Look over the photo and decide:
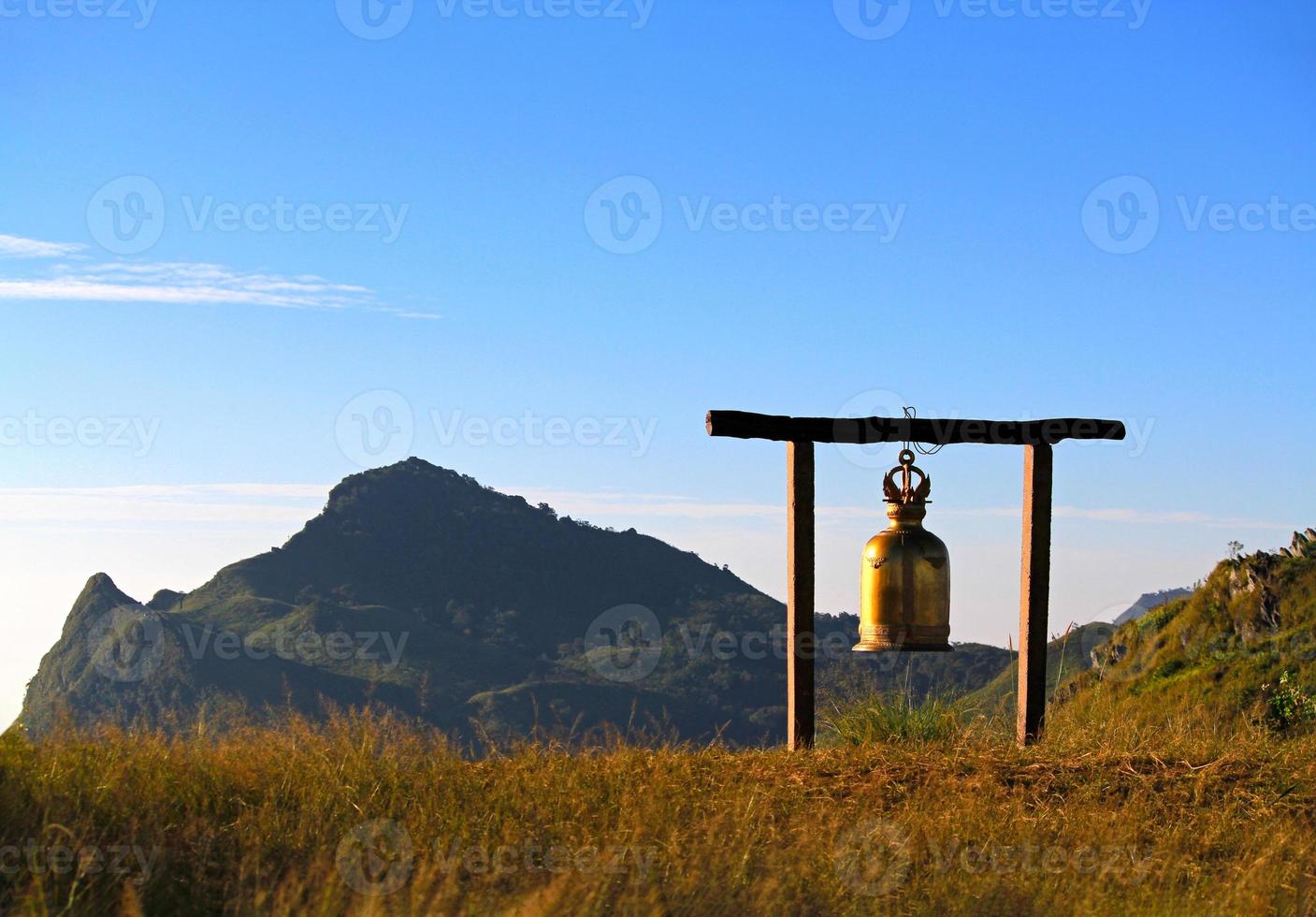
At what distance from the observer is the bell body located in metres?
9.47

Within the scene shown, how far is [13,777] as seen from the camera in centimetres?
890

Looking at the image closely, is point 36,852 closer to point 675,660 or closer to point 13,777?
point 13,777

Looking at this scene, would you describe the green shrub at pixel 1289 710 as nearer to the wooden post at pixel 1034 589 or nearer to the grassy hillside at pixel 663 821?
the grassy hillside at pixel 663 821

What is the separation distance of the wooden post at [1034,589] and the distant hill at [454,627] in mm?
48708

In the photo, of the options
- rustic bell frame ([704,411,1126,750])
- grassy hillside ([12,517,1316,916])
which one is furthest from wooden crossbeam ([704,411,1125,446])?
grassy hillside ([12,517,1316,916])

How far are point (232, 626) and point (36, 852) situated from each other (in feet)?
448

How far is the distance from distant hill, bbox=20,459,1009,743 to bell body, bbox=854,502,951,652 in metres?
51.2

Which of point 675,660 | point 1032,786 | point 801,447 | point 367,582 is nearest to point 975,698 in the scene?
point 1032,786

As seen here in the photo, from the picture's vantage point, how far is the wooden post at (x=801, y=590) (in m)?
11.0

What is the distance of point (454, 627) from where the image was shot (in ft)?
520

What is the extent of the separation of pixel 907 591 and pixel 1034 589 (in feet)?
9.03

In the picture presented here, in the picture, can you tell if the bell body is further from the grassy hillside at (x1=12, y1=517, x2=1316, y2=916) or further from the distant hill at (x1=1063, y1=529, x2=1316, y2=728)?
the distant hill at (x1=1063, y1=529, x2=1316, y2=728)

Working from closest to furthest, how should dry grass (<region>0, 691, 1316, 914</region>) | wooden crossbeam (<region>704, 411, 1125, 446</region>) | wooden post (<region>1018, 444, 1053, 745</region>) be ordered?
dry grass (<region>0, 691, 1316, 914</region>) → wooden crossbeam (<region>704, 411, 1125, 446</region>) → wooden post (<region>1018, 444, 1053, 745</region>)

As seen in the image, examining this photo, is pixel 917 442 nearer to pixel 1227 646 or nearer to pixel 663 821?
pixel 663 821
